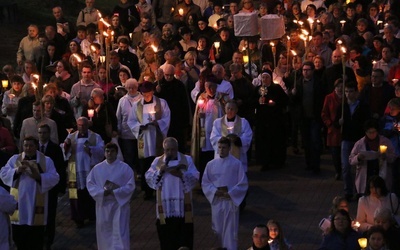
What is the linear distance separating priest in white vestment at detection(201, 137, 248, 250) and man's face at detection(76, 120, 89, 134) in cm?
246

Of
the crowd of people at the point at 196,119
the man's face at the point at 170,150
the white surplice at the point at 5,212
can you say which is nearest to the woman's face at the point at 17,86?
the crowd of people at the point at 196,119

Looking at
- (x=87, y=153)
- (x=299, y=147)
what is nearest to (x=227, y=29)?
(x=299, y=147)

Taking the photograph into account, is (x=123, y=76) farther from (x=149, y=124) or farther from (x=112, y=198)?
(x=112, y=198)

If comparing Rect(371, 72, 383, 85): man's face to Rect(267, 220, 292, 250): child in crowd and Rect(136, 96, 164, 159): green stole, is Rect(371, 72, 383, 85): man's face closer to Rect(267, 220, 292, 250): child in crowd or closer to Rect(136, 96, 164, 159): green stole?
Rect(136, 96, 164, 159): green stole

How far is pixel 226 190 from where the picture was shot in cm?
1936

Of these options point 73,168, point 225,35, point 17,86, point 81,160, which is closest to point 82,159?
point 81,160

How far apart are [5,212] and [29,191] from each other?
129 cm

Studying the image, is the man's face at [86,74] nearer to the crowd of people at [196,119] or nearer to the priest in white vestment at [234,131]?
the crowd of people at [196,119]

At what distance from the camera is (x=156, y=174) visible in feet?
62.8

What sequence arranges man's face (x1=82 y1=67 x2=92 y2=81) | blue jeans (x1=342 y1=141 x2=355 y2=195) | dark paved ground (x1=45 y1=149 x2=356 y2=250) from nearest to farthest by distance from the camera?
dark paved ground (x1=45 y1=149 x2=356 y2=250) < blue jeans (x1=342 y1=141 x2=355 y2=195) < man's face (x1=82 y1=67 x2=92 y2=81)

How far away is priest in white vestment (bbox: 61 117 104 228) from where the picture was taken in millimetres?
20984

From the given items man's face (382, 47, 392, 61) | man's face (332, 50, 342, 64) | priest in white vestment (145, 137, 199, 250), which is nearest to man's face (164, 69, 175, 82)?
man's face (332, 50, 342, 64)

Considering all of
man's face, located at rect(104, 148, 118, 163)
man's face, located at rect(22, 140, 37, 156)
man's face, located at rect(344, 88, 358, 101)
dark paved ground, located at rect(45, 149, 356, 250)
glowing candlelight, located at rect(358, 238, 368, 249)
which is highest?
man's face, located at rect(344, 88, 358, 101)

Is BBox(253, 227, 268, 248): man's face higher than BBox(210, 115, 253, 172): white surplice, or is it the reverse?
BBox(210, 115, 253, 172): white surplice
